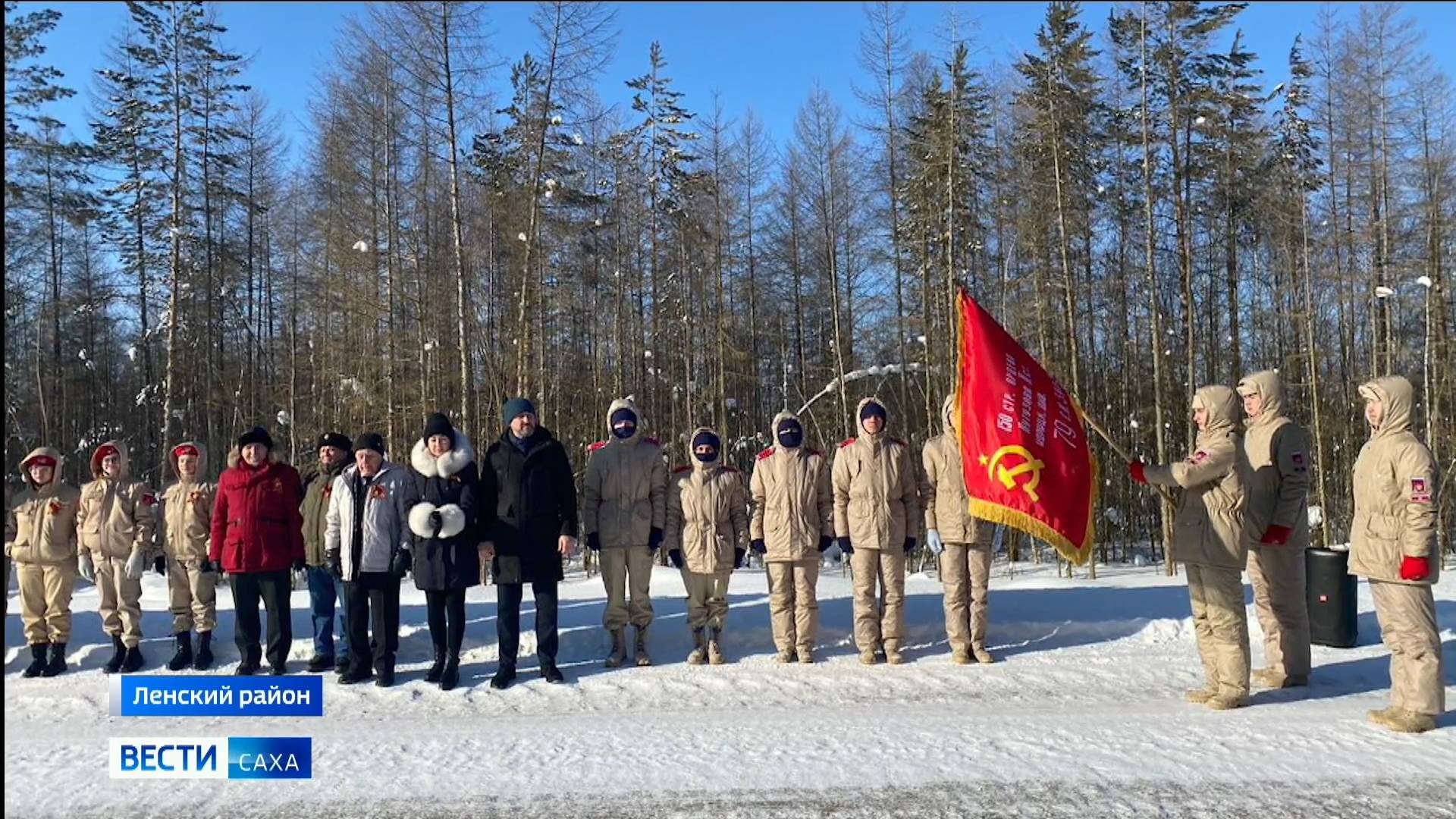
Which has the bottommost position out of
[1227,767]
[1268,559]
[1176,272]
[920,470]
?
[1227,767]

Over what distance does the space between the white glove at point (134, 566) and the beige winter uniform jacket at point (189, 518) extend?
0.24 metres

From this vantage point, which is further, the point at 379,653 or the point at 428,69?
the point at 428,69

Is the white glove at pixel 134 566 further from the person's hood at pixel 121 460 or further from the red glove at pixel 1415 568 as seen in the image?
the red glove at pixel 1415 568

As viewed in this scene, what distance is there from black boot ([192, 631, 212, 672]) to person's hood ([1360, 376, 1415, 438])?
8.91 m

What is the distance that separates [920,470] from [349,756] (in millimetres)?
4970

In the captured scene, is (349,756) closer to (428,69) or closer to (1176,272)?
(428,69)

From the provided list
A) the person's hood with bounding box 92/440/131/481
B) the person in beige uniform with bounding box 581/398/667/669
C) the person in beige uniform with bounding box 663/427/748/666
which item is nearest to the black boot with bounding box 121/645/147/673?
the person's hood with bounding box 92/440/131/481

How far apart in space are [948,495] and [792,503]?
131cm

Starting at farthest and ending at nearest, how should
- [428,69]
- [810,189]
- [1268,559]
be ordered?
[810,189], [428,69], [1268,559]

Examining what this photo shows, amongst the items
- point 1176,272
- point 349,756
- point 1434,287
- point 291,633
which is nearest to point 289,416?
point 291,633

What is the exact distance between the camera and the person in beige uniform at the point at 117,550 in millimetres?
7883

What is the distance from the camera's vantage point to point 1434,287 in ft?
59.3

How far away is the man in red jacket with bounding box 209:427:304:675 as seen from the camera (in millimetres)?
7461

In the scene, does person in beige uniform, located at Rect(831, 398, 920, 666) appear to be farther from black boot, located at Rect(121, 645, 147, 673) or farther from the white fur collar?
black boot, located at Rect(121, 645, 147, 673)
